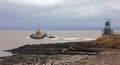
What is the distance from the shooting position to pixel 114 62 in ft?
132

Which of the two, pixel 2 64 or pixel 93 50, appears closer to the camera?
pixel 2 64

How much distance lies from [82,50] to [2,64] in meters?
19.8

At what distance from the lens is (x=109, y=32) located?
291ft

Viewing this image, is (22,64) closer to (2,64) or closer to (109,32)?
(2,64)

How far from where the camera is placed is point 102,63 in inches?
1565

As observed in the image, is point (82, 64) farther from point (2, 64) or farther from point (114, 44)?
point (114, 44)

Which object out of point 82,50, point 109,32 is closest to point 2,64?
point 82,50

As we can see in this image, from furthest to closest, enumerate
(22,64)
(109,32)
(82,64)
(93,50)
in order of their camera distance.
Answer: (109,32) → (93,50) → (22,64) → (82,64)

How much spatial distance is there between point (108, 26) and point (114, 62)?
4905 centimetres

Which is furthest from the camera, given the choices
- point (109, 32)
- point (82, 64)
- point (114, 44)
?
point (109, 32)

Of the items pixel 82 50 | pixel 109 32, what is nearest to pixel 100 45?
pixel 82 50

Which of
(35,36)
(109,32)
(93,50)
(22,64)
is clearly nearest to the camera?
(22,64)

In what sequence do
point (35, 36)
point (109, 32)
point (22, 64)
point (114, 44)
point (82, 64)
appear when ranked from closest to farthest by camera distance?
Answer: point (82, 64) < point (22, 64) < point (114, 44) < point (109, 32) < point (35, 36)

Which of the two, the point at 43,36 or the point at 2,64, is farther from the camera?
the point at 43,36
